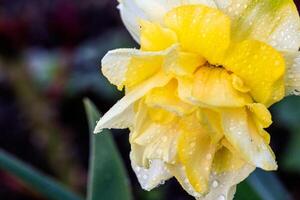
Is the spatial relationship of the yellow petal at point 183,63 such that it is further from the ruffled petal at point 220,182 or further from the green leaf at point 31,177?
the green leaf at point 31,177

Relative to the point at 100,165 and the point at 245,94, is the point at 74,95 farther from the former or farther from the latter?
the point at 245,94

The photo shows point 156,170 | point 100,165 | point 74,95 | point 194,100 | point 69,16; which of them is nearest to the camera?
point 194,100

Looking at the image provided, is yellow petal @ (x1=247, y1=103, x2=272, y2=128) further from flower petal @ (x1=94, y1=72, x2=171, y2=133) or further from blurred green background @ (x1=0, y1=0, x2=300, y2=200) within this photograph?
blurred green background @ (x1=0, y1=0, x2=300, y2=200)

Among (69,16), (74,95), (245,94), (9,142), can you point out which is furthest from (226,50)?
(9,142)

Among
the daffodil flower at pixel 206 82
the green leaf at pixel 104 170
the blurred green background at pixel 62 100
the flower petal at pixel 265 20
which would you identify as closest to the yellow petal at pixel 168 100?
the daffodil flower at pixel 206 82

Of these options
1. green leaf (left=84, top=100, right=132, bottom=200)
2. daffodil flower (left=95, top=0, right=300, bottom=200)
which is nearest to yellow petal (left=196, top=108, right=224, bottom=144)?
daffodil flower (left=95, top=0, right=300, bottom=200)

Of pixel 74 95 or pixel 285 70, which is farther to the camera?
pixel 74 95

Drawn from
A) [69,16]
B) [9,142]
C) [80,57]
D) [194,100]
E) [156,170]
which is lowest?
[9,142]
